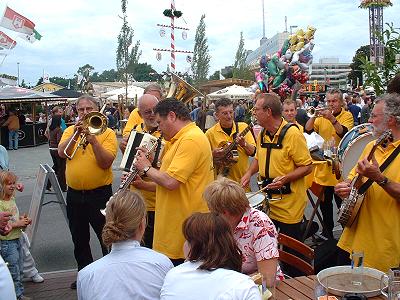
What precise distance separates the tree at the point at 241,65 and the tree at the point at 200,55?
36.1 feet

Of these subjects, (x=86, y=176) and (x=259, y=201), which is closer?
(x=259, y=201)

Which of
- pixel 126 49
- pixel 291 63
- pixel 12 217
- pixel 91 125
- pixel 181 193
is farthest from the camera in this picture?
pixel 126 49

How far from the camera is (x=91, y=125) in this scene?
4930mm

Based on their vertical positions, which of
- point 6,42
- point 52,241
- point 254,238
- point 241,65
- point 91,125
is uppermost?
point 241,65

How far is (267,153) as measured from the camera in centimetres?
481

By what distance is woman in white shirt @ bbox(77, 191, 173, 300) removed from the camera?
2.57 metres

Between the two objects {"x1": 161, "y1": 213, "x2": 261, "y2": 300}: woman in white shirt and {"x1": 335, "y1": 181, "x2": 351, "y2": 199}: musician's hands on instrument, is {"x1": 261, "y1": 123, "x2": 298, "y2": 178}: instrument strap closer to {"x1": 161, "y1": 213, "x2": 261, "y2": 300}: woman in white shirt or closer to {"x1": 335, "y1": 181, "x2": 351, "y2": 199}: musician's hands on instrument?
{"x1": 335, "y1": 181, "x2": 351, "y2": 199}: musician's hands on instrument

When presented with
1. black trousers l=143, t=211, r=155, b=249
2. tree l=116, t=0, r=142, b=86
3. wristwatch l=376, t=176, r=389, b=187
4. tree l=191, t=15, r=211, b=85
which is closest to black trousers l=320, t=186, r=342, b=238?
black trousers l=143, t=211, r=155, b=249

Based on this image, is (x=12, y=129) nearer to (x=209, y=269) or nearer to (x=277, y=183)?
(x=277, y=183)

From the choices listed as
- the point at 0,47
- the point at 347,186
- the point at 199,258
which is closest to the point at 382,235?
the point at 347,186

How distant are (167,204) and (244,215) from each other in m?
0.81

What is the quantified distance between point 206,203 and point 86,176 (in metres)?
1.89

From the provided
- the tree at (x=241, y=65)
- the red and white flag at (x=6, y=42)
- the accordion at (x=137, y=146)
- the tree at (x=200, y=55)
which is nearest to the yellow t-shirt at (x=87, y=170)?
the accordion at (x=137, y=146)

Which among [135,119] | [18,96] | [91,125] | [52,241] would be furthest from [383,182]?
[18,96]
